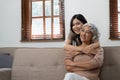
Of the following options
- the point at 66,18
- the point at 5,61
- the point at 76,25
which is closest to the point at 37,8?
the point at 66,18

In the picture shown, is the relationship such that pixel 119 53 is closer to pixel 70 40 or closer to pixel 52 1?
pixel 70 40

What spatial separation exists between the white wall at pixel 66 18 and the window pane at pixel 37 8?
0.81 feet

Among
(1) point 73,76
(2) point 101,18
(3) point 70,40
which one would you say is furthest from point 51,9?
(1) point 73,76

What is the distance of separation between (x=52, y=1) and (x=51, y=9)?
0.42 feet

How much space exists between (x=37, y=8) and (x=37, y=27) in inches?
12.5

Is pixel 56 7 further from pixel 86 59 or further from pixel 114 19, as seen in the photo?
pixel 86 59

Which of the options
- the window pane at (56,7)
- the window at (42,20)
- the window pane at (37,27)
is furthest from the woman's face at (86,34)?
the window pane at (37,27)

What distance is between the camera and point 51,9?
148 inches

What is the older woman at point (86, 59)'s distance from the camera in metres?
2.41

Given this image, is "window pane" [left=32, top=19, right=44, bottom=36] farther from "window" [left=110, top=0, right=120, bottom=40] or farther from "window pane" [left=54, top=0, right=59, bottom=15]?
"window" [left=110, top=0, right=120, bottom=40]

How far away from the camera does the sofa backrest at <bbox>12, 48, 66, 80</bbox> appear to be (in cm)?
266

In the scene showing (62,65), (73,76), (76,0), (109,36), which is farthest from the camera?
(76,0)

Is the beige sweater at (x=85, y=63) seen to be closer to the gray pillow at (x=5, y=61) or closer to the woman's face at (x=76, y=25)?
the woman's face at (x=76, y=25)

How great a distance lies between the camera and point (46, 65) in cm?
271
